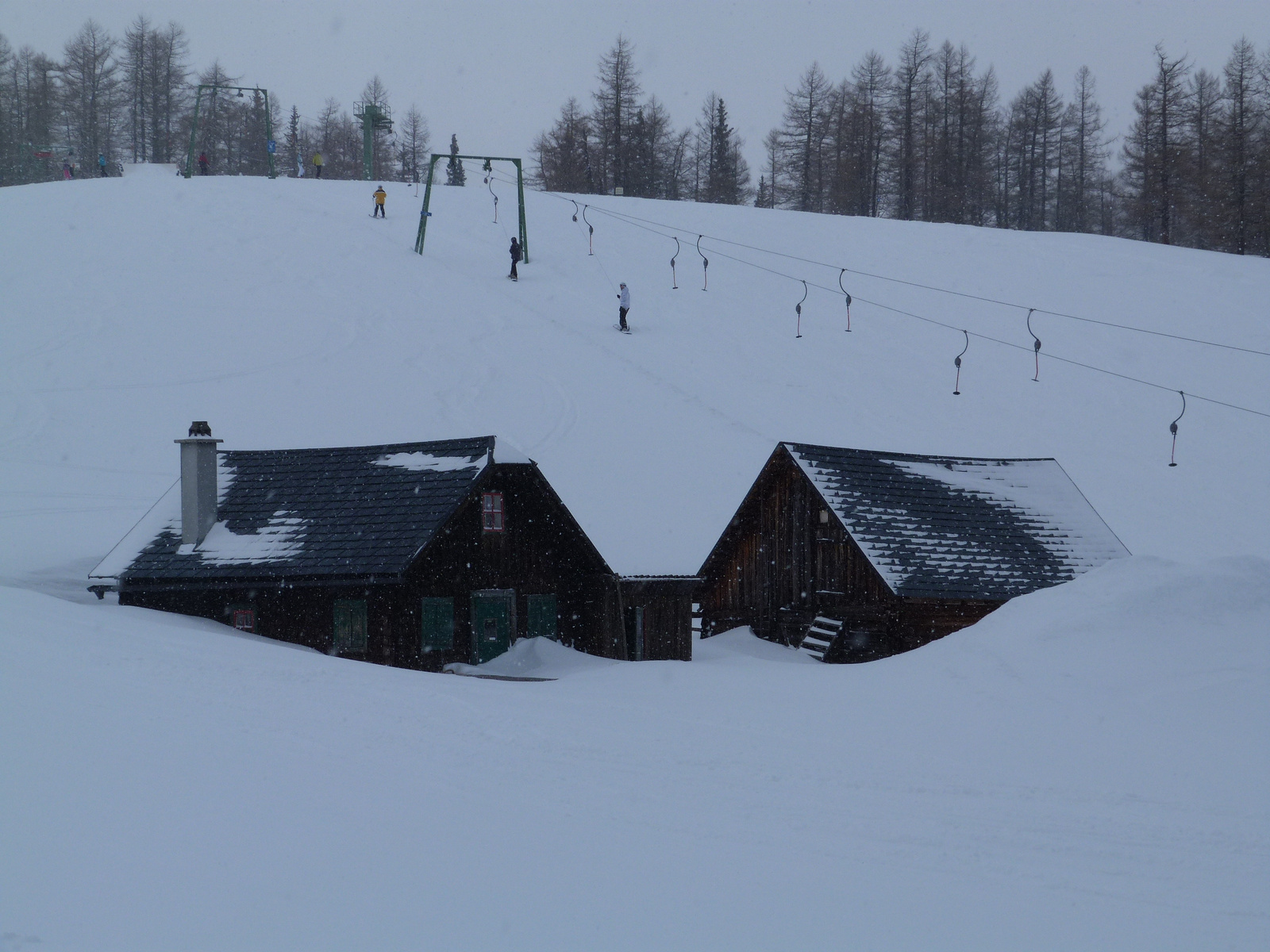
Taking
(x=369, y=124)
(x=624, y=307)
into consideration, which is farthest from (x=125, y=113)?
(x=624, y=307)

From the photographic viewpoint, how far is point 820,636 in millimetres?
23016

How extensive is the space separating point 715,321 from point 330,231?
17948 mm

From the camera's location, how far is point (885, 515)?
23094mm

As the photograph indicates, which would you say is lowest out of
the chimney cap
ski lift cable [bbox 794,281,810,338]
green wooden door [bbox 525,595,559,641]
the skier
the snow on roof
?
green wooden door [bbox 525,595,559,641]

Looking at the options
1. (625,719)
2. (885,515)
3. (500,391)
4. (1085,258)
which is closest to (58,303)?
(500,391)

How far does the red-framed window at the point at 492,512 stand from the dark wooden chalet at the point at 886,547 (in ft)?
18.4

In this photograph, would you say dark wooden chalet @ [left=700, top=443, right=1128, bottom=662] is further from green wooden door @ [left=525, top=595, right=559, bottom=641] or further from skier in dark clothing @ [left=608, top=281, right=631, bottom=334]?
skier in dark clothing @ [left=608, top=281, right=631, bottom=334]

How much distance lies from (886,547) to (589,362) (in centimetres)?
1591

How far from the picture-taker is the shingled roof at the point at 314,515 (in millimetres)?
20375

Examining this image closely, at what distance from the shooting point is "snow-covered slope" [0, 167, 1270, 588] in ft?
97.1

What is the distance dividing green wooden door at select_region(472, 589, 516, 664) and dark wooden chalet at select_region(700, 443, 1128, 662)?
18.9ft

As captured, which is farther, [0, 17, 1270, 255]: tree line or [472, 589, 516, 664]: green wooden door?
[0, 17, 1270, 255]: tree line

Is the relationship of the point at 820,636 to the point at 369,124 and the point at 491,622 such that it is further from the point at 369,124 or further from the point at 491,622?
the point at 369,124

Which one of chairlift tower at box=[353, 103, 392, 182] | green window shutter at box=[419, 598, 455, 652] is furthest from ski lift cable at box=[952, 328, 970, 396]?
chairlift tower at box=[353, 103, 392, 182]
